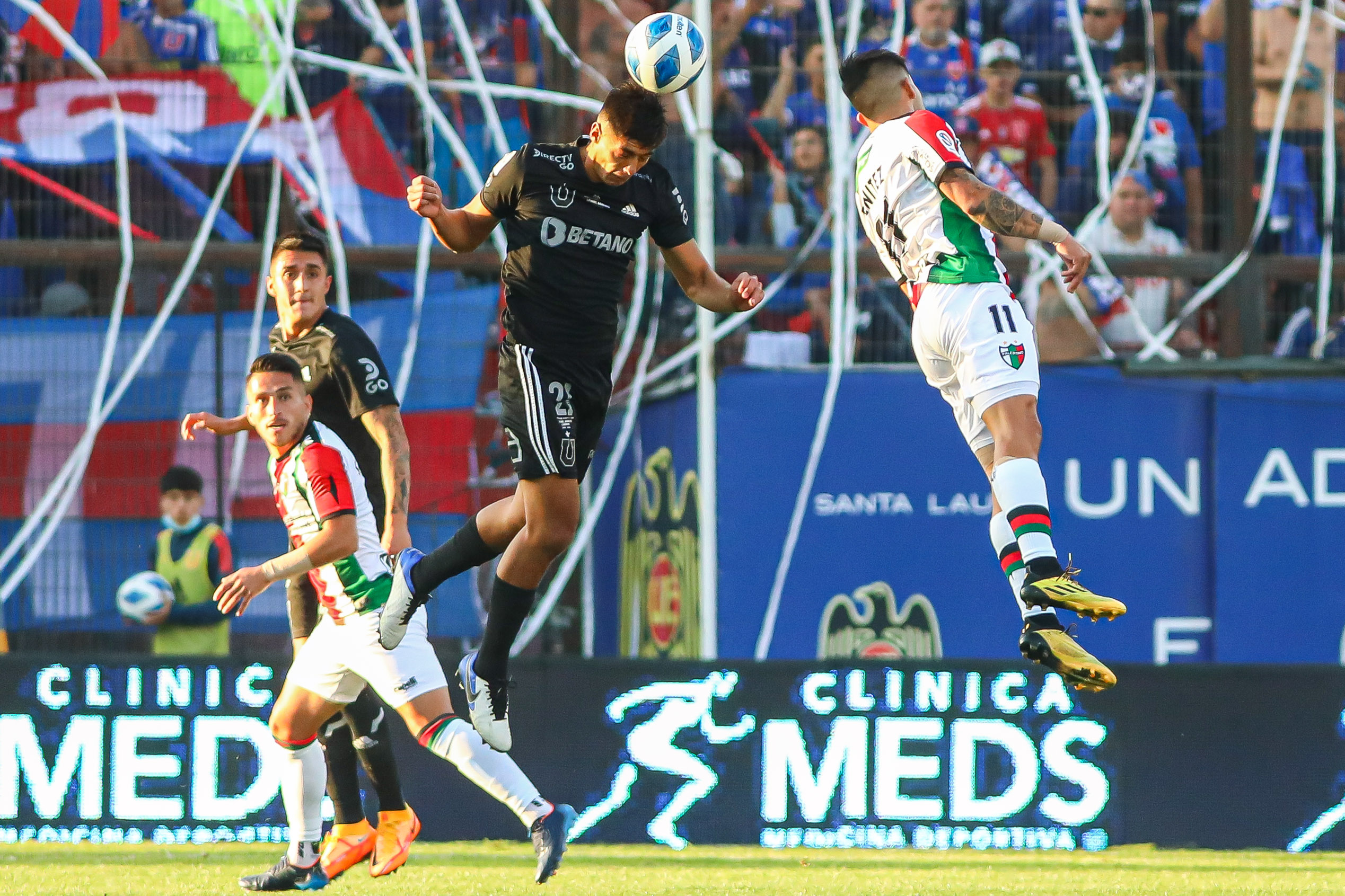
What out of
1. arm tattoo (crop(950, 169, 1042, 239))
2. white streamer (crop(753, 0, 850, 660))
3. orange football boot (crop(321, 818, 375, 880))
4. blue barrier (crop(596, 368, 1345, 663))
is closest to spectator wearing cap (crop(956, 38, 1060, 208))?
white streamer (crop(753, 0, 850, 660))

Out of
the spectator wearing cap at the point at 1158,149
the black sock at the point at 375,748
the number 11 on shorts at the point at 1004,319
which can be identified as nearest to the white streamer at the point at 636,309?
the spectator wearing cap at the point at 1158,149

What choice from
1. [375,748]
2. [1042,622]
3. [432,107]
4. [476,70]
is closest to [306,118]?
[432,107]

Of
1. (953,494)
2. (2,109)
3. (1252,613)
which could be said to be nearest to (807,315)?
(953,494)

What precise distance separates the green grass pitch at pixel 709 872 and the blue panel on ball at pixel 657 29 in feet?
9.32

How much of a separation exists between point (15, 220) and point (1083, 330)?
17.6ft

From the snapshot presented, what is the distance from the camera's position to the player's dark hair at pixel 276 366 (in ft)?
21.4

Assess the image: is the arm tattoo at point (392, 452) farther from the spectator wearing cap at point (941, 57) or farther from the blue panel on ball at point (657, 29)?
the spectator wearing cap at point (941, 57)

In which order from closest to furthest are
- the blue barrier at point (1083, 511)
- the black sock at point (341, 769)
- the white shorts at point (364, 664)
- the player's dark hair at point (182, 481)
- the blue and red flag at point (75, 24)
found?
the white shorts at point (364, 664) → the black sock at point (341, 769) → the player's dark hair at point (182, 481) → the blue and red flag at point (75, 24) → the blue barrier at point (1083, 511)

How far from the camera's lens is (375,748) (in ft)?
23.1

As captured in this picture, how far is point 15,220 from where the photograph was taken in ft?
31.1

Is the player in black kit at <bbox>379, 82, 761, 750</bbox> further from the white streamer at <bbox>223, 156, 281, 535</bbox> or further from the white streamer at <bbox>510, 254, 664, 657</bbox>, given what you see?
the white streamer at <bbox>223, 156, 281, 535</bbox>

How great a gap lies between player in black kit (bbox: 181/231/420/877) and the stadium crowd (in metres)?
2.73

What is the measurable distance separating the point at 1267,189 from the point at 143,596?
5976 mm

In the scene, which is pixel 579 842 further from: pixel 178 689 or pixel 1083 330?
pixel 1083 330
